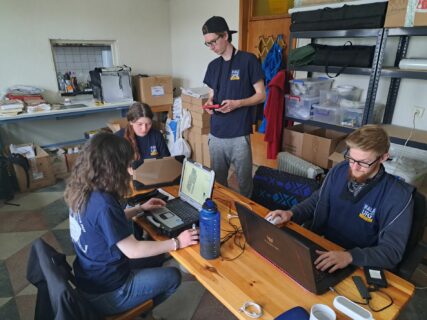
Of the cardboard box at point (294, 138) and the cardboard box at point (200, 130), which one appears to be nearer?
the cardboard box at point (294, 138)

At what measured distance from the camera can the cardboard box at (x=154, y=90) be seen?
4.26m

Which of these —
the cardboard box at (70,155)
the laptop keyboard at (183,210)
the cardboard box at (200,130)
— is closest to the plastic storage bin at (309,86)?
the cardboard box at (200,130)

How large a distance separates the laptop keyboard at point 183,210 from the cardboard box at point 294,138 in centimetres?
179

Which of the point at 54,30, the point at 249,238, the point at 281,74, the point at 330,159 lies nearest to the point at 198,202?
the point at 249,238

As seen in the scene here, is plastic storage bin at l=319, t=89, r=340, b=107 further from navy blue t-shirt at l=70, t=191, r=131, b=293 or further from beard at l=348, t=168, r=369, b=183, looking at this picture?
navy blue t-shirt at l=70, t=191, r=131, b=293

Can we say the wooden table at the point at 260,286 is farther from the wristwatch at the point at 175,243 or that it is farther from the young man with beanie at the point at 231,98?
the young man with beanie at the point at 231,98

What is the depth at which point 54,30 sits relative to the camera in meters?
3.93

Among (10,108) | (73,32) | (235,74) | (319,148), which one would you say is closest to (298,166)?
(319,148)

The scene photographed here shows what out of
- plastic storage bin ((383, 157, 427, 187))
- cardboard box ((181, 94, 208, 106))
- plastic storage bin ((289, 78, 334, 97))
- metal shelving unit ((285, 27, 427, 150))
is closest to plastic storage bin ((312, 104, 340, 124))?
metal shelving unit ((285, 27, 427, 150))

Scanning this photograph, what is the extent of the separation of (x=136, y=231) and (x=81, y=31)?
11.6ft

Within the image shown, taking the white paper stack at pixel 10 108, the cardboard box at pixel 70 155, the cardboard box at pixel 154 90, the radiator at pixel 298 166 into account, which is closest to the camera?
the radiator at pixel 298 166

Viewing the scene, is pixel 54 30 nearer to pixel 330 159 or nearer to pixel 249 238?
pixel 330 159

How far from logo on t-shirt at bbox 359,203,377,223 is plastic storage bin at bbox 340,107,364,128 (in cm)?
140

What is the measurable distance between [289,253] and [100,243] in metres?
0.73
